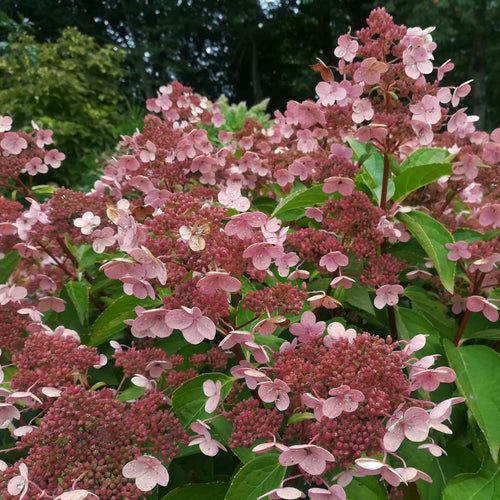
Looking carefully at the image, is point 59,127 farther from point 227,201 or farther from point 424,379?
point 424,379

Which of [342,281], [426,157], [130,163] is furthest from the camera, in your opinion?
[130,163]

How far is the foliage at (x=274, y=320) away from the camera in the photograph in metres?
0.68

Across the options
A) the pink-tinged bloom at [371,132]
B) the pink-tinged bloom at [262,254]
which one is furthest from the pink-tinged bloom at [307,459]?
the pink-tinged bloom at [371,132]

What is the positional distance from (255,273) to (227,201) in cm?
29

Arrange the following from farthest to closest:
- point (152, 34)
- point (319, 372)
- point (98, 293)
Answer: point (152, 34), point (98, 293), point (319, 372)

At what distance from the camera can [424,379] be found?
0.71 metres

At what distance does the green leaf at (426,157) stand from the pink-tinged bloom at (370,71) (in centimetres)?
34

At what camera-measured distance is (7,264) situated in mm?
1333

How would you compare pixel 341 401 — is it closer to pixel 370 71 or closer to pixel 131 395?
pixel 131 395

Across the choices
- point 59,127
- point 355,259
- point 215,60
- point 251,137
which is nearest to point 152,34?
point 215,60

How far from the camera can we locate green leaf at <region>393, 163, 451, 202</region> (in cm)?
105

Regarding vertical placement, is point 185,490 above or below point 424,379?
below

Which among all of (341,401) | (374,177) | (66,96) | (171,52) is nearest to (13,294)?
(341,401)

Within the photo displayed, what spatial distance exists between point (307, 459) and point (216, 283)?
28 cm
